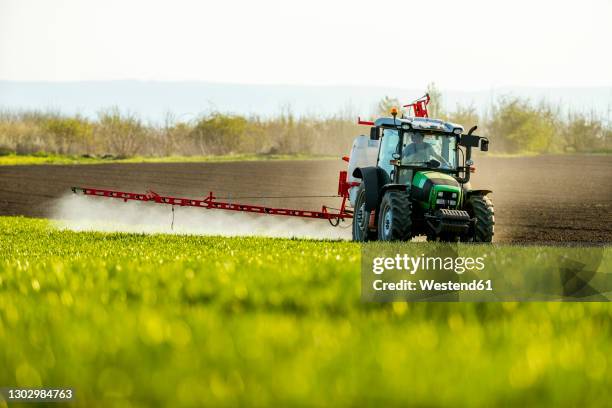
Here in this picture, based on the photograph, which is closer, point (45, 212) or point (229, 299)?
point (229, 299)

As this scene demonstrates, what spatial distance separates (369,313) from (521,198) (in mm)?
31208

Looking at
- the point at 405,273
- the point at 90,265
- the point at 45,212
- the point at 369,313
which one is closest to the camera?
the point at 369,313

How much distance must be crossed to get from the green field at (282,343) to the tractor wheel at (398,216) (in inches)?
251

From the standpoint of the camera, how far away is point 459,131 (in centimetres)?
1598

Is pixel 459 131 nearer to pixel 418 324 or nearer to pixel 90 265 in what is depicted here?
pixel 90 265

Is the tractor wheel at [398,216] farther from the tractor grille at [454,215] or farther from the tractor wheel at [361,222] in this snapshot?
the tractor wheel at [361,222]

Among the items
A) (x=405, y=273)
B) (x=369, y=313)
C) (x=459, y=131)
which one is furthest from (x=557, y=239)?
(x=369, y=313)

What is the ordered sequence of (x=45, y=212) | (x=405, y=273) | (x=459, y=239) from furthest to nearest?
(x=45, y=212) < (x=459, y=239) < (x=405, y=273)
